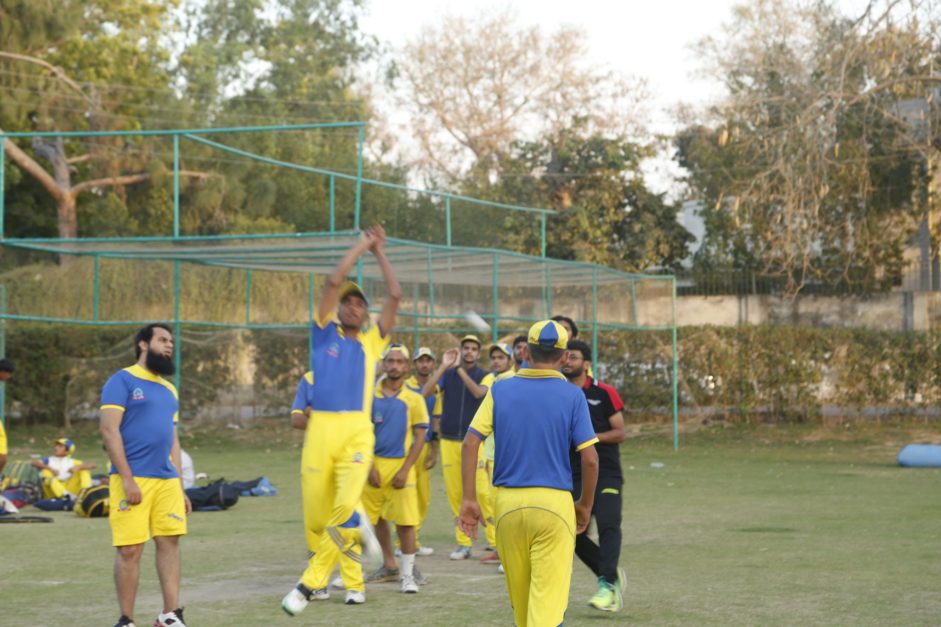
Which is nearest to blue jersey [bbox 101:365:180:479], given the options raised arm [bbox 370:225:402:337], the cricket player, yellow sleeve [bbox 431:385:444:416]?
raised arm [bbox 370:225:402:337]

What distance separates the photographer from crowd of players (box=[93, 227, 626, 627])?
676 cm

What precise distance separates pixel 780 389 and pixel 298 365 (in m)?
10.7


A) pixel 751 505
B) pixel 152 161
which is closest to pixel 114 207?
pixel 152 161

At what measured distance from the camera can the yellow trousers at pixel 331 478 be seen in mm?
8984

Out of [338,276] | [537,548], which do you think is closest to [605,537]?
[338,276]

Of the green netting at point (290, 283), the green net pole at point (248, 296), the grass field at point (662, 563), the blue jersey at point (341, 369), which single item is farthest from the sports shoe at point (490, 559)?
the green net pole at point (248, 296)

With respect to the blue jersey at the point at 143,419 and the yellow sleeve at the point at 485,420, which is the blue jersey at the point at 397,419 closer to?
the blue jersey at the point at 143,419

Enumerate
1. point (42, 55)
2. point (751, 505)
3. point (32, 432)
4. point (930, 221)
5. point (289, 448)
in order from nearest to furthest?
point (751, 505) < point (289, 448) < point (32, 432) < point (930, 221) < point (42, 55)

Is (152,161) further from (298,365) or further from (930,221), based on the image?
(930,221)

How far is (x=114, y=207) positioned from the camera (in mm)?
41406

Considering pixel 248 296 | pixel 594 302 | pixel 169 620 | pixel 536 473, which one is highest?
pixel 248 296

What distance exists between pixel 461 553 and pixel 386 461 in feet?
5.81

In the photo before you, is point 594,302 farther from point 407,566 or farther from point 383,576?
Result: point 407,566

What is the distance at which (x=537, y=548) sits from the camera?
669cm
